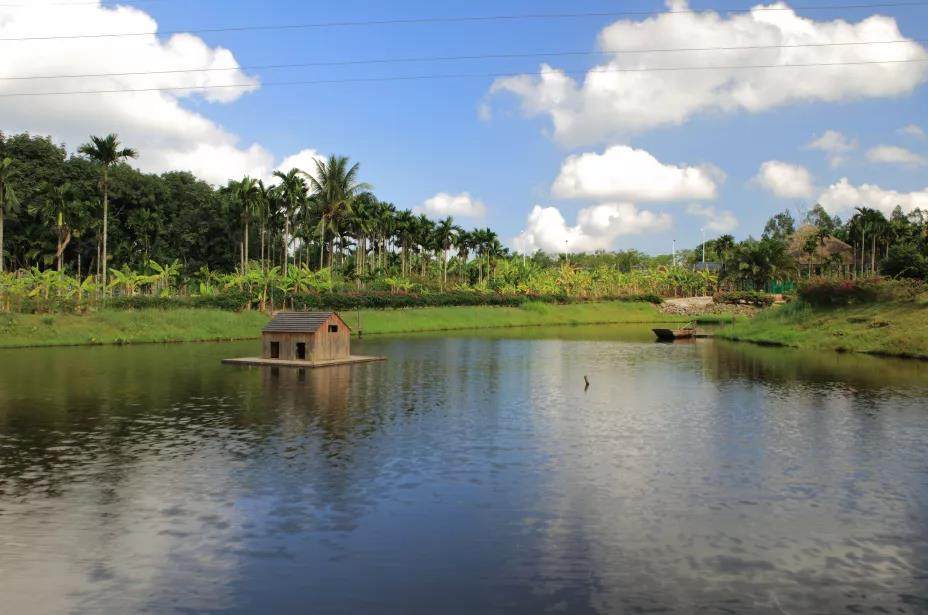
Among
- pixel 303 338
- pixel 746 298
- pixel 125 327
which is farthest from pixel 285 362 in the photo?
pixel 746 298

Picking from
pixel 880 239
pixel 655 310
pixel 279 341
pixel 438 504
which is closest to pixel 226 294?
pixel 279 341

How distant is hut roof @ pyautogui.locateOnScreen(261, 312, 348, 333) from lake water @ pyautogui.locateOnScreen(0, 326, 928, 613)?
34.9 ft

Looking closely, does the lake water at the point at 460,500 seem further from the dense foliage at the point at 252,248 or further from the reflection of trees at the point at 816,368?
the dense foliage at the point at 252,248

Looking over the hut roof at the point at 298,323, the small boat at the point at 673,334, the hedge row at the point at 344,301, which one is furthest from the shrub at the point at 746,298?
the hut roof at the point at 298,323

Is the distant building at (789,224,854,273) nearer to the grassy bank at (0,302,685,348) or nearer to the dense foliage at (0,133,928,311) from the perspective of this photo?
the dense foliage at (0,133,928,311)

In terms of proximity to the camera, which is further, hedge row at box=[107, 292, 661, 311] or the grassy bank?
hedge row at box=[107, 292, 661, 311]

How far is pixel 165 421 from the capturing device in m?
23.6

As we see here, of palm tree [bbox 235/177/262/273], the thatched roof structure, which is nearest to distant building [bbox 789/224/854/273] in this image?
the thatched roof structure

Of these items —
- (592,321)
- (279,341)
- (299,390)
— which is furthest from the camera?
(592,321)

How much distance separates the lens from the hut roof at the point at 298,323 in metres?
41.8

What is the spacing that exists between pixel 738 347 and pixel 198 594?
5505 cm

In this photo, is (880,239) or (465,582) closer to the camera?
(465,582)

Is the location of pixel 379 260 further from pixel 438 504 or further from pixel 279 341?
pixel 438 504

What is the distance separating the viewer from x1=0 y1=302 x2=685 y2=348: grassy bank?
53250mm
